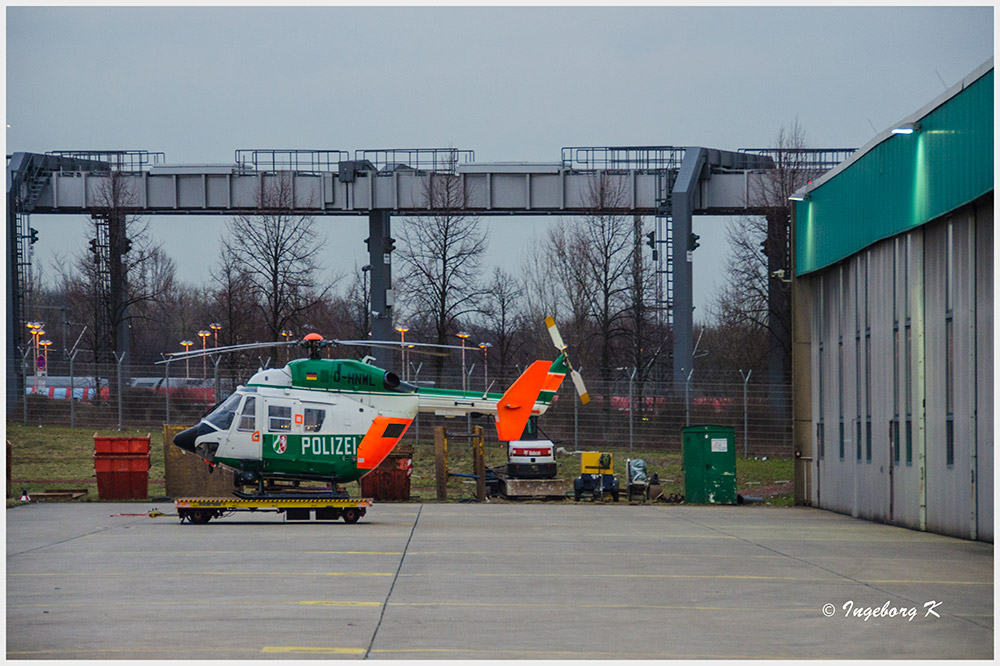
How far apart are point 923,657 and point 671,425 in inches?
1200

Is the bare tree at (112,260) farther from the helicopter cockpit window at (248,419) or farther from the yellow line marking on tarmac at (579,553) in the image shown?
the yellow line marking on tarmac at (579,553)

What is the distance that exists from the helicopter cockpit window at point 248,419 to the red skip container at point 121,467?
6.67m

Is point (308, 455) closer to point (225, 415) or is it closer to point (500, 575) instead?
point (225, 415)

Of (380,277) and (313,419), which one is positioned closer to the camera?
(313,419)

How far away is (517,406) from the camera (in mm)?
25422

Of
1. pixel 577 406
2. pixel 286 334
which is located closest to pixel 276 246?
pixel 286 334

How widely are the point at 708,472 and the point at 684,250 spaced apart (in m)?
15.9

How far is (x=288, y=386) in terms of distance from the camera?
23031mm

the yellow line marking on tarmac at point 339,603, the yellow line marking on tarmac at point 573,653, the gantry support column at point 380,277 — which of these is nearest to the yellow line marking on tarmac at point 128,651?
the yellow line marking on tarmac at point 573,653

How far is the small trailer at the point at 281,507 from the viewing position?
21.3 m

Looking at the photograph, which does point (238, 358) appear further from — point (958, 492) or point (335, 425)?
point (958, 492)

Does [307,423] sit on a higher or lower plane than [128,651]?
higher

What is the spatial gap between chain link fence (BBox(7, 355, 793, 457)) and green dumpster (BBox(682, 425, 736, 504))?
818 cm

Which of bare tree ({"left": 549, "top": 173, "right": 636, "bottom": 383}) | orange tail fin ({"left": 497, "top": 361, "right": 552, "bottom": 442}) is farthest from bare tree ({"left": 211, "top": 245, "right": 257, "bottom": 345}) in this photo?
orange tail fin ({"left": 497, "top": 361, "right": 552, "bottom": 442})
